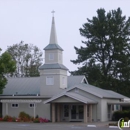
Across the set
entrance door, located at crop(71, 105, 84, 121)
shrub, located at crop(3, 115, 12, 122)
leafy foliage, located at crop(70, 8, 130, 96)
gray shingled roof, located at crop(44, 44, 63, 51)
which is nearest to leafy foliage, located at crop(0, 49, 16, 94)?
shrub, located at crop(3, 115, 12, 122)

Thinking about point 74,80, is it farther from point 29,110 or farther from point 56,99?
point 56,99

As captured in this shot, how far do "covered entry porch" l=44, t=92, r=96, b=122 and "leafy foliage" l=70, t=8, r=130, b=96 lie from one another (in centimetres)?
2061

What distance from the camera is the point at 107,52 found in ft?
228

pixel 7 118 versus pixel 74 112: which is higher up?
pixel 74 112

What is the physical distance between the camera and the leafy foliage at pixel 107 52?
221 ft

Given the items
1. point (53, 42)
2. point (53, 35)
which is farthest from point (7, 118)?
point (53, 35)

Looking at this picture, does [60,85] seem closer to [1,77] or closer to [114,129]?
[1,77]

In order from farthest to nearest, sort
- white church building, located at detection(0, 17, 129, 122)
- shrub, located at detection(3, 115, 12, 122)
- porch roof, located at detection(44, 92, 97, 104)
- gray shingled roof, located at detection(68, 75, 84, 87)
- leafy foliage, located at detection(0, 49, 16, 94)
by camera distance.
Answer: gray shingled roof, located at detection(68, 75, 84, 87) → leafy foliage, located at detection(0, 49, 16, 94) → shrub, located at detection(3, 115, 12, 122) → white church building, located at detection(0, 17, 129, 122) → porch roof, located at detection(44, 92, 97, 104)

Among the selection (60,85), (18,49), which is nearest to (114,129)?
(60,85)

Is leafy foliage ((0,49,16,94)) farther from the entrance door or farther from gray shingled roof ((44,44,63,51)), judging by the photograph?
the entrance door

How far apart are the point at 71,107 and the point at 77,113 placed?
1.05 meters

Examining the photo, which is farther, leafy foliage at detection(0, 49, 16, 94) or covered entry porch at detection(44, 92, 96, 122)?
leafy foliage at detection(0, 49, 16, 94)

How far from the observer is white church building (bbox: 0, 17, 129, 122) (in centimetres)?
4409

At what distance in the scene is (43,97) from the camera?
151ft
